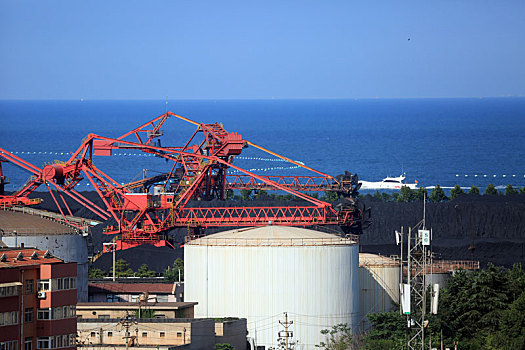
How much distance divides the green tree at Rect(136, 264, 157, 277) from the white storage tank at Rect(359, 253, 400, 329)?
25.8 meters

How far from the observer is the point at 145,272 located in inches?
3979

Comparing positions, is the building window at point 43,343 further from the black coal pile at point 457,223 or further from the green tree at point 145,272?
the black coal pile at point 457,223

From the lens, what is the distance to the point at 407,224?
122 metres

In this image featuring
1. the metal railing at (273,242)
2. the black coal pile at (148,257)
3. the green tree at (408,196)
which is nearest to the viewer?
the metal railing at (273,242)

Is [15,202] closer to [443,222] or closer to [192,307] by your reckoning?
[192,307]

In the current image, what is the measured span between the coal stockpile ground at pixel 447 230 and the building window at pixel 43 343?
55913mm

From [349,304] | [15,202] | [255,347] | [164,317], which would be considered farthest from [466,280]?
[15,202]

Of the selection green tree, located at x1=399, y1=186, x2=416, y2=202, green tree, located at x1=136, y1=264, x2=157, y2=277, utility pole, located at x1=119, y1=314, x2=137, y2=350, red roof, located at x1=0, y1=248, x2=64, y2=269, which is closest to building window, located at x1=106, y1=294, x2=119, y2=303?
utility pole, located at x1=119, y1=314, x2=137, y2=350

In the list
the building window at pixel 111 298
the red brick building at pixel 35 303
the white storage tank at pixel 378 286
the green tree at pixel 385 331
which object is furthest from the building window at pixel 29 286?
the building window at pixel 111 298

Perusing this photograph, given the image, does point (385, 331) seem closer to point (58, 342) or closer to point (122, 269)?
point (58, 342)

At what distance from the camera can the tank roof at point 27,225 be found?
73250mm

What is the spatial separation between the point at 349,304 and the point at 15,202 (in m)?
27.0

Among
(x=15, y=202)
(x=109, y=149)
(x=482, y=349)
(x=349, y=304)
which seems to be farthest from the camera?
(x=109, y=149)

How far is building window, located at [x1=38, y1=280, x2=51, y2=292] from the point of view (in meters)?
48.5
